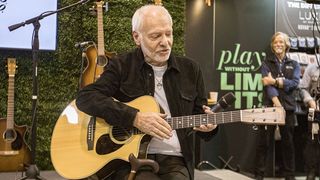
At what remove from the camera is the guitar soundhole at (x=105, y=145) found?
2.28m

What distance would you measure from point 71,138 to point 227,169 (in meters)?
3.38

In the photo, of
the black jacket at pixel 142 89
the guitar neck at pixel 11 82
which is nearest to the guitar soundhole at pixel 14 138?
the guitar neck at pixel 11 82

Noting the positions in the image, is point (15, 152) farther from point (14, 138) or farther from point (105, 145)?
point (105, 145)

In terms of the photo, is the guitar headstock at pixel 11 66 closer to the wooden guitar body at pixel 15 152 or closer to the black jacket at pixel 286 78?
the wooden guitar body at pixel 15 152

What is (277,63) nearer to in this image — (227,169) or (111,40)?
(227,169)

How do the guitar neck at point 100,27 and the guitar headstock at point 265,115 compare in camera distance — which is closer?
the guitar headstock at point 265,115

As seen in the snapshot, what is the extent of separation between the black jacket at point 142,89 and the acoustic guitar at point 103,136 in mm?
89

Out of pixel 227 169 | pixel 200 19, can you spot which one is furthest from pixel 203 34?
pixel 227 169

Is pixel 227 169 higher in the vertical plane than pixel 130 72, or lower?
lower

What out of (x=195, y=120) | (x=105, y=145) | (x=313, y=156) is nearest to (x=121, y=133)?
Answer: (x=105, y=145)

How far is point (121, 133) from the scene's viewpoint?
7.55ft

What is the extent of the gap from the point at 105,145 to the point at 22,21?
8.91 ft

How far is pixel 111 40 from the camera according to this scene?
4.95m

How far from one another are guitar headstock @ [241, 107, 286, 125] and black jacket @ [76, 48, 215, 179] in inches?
10.1
